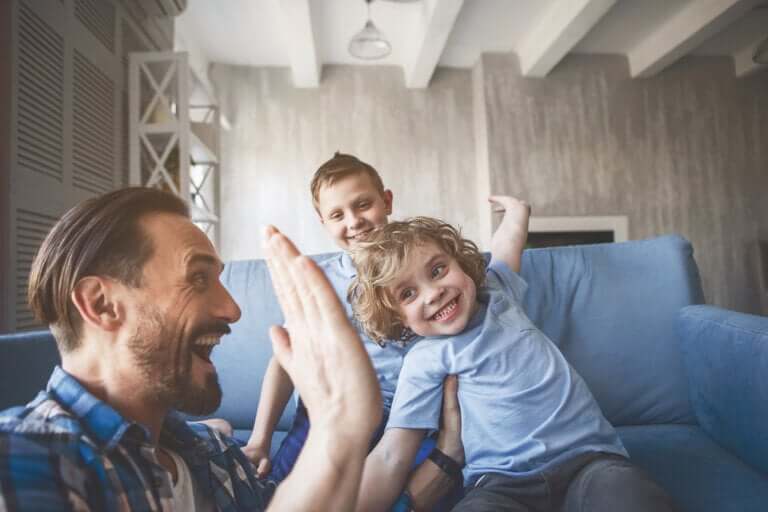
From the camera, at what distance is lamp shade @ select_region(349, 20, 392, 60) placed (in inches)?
130

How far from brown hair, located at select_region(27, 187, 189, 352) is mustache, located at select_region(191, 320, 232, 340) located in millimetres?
90

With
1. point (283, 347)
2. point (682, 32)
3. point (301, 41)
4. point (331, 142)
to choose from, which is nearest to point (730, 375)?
point (283, 347)

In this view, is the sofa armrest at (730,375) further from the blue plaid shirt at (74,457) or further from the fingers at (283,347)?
the blue plaid shirt at (74,457)

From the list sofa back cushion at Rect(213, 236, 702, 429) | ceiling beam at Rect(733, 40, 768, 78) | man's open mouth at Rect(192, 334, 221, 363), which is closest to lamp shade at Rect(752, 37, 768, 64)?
ceiling beam at Rect(733, 40, 768, 78)

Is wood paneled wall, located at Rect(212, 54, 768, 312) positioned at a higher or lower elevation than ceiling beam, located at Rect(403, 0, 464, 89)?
lower

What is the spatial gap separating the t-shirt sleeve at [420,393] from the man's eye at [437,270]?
0.16 m

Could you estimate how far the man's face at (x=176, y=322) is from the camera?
1.90 ft

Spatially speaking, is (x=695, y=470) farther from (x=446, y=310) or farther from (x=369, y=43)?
(x=369, y=43)

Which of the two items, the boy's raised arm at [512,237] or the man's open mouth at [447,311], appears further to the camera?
the boy's raised arm at [512,237]

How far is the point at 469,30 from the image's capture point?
4.09 meters

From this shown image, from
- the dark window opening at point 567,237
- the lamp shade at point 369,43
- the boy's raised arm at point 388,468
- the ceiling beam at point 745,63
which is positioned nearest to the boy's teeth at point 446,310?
the boy's raised arm at point 388,468

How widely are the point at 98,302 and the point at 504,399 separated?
2.51 feet

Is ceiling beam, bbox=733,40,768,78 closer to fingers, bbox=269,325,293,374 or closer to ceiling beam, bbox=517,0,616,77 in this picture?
ceiling beam, bbox=517,0,616,77

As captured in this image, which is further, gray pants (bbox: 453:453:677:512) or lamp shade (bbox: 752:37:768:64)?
lamp shade (bbox: 752:37:768:64)
